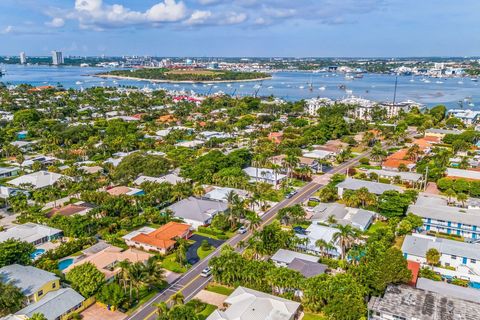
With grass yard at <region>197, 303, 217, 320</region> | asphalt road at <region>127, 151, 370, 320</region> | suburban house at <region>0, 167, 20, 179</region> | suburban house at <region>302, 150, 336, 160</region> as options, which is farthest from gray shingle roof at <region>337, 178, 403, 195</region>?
suburban house at <region>0, 167, 20, 179</region>

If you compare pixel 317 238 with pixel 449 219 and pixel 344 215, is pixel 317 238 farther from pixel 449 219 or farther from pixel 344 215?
pixel 449 219

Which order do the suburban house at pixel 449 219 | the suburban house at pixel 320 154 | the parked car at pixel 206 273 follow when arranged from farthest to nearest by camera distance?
the suburban house at pixel 320 154
the suburban house at pixel 449 219
the parked car at pixel 206 273

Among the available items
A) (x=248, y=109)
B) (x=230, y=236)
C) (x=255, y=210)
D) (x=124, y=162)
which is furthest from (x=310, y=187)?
(x=248, y=109)

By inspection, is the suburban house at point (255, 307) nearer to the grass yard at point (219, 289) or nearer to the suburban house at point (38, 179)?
the grass yard at point (219, 289)

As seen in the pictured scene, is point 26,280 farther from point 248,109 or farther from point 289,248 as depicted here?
point 248,109

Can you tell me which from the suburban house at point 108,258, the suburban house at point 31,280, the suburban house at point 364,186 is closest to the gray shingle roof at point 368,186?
the suburban house at point 364,186

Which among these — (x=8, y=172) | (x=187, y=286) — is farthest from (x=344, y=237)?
(x=8, y=172)
